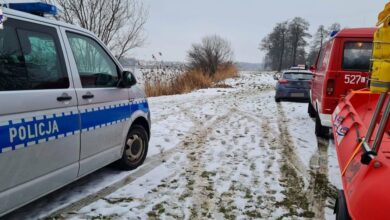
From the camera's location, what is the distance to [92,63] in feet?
13.5

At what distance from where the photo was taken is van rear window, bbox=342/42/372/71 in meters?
6.49

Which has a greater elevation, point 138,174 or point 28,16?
point 28,16

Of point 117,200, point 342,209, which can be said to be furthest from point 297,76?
point 342,209

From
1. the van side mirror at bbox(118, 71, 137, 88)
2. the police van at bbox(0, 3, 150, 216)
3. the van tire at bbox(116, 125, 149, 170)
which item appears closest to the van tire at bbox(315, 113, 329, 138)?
the van tire at bbox(116, 125, 149, 170)

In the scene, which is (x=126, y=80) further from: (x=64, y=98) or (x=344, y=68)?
(x=344, y=68)

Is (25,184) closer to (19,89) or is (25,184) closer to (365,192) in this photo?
(19,89)

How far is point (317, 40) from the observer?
64.9 meters

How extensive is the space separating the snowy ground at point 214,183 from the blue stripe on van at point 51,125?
2.79ft

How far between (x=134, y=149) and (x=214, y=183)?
1312 millimetres

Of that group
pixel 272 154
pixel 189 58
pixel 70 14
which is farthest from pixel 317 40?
pixel 272 154

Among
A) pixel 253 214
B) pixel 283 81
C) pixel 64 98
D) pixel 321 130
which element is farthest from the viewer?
pixel 283 81

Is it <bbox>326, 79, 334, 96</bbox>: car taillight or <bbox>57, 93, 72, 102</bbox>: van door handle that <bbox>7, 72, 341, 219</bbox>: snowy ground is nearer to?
<bbox>326, 79, 334, 96</bbox>: car taillight

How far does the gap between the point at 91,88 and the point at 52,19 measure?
0.83 metres

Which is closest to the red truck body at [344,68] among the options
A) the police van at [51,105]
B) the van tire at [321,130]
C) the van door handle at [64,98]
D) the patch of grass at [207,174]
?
the van tire at [321,130]
